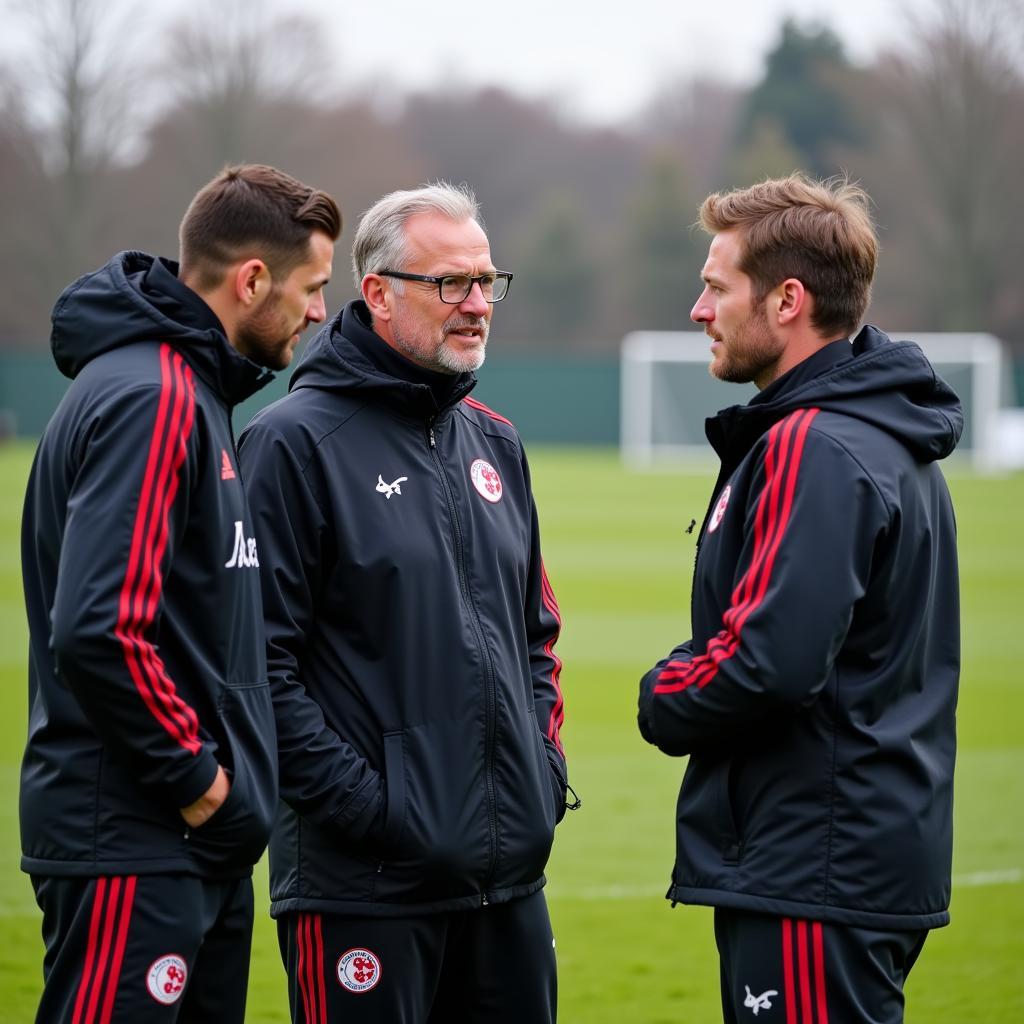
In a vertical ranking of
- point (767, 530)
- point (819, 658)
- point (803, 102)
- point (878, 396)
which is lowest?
point (819, 658)

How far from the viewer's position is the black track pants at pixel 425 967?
3338 mm

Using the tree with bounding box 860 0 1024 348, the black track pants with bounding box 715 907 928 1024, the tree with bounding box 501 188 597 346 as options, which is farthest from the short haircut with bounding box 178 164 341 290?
the tree with bounding box 501 188 597 346

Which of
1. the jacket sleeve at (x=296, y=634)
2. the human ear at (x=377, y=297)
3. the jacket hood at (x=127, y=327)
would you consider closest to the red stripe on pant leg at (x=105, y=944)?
the jacket sleeve at (x=296, y=634)

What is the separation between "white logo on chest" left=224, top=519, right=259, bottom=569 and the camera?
10.3 ft

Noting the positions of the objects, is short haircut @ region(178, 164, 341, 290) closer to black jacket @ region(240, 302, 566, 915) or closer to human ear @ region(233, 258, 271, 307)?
human ear @ region(233, 258, 271, 307)

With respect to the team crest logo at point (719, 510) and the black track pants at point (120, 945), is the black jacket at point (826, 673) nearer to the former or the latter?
the team crest logo at point (719, 510)

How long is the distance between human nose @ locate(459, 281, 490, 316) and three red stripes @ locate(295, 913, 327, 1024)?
4.73ft

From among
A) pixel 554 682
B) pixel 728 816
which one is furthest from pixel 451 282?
pixel 728 816

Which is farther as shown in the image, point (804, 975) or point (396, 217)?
point (396, 217)

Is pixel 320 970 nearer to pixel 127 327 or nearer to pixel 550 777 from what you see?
pixel 550 777

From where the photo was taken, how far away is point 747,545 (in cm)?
321

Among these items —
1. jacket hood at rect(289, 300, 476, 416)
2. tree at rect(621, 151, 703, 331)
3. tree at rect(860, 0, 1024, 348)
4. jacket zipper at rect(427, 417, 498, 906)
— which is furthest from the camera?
tree at rect(621, 151, 703, 331)

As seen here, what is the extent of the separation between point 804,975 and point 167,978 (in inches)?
49.4

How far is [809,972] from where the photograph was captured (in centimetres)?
306
